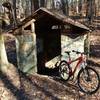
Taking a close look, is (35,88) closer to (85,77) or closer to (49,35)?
(85,77)

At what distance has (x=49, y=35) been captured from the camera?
45.4 feet

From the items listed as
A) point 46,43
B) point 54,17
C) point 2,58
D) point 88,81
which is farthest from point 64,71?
point 46,43

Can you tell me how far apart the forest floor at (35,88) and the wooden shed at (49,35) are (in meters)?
0.88

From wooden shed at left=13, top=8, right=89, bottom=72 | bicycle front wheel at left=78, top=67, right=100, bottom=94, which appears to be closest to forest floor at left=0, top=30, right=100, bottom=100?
bicycle front wheel at left=78, top=67, right=100, bottom=94

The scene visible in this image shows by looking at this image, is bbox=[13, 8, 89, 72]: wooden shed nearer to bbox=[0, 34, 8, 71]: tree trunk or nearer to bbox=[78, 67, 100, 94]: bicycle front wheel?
bbox=[0, 34, 8, 71]: tree trunk

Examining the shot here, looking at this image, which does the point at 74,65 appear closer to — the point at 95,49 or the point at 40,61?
the point at 40,61

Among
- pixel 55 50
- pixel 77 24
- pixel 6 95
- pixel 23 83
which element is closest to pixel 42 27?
pixel 55 50

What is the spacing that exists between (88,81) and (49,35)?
4501mm

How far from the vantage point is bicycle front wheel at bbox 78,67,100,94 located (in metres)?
9.57

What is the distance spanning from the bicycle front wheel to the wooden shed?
167 centimetres

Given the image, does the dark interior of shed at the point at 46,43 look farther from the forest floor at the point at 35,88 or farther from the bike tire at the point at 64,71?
the bike tire at the point at 64,71

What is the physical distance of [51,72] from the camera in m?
13.9

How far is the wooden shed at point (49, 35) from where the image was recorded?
11234mm

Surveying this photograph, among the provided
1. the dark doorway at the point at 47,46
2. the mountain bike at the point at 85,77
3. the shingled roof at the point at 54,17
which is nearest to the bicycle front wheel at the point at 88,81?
the mountain bike at the point at 85,77
